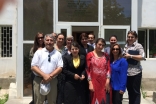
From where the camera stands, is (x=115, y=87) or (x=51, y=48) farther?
(x=115, y=87)

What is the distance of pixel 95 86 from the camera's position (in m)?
4.12

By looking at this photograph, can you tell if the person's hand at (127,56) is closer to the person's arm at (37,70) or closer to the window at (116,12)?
the person's arm at (37,70)

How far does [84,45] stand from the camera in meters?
4.47

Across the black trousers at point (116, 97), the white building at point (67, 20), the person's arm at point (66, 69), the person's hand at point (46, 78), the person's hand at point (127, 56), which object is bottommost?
the black trousers at point (116, 97)

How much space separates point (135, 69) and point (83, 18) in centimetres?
268

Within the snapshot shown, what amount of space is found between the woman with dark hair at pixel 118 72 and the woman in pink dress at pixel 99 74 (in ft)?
0.41

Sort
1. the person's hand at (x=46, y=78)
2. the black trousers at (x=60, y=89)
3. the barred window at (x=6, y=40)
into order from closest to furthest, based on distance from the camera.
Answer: the person's hand at (x=46, y=78) → the black trousers at (x=60, y=89) → the barred window at (x=6, y=40)

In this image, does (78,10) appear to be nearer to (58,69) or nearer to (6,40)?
(58,69)

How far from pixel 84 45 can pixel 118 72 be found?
817 mm

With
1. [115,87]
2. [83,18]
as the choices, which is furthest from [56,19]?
[115,87]

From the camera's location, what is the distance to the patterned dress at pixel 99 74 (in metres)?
4.02

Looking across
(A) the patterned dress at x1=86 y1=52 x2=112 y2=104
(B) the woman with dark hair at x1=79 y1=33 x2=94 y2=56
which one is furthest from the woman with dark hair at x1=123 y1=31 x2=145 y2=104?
(B) the woman with dark hair at x1=79 y1=33 x2=94 y2=56

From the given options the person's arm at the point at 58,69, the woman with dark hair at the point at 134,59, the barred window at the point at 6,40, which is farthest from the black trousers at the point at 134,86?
the barred window at the point at 6,40

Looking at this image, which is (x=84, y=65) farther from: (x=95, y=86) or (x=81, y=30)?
(x=81, y=30)
